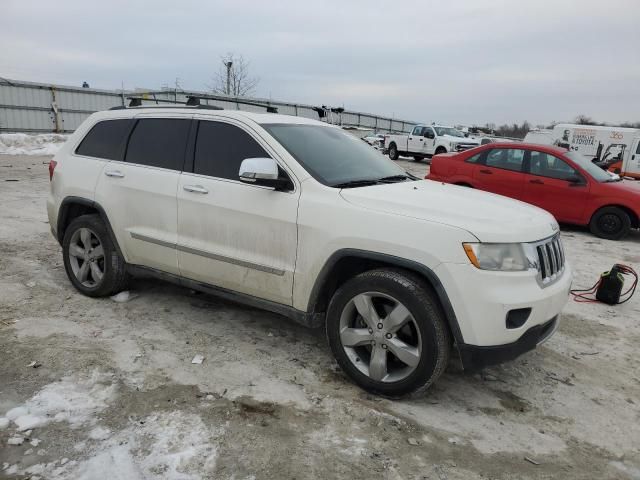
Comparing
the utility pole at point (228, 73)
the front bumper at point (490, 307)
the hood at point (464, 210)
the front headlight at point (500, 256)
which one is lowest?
the front bumper at point (490, 307)

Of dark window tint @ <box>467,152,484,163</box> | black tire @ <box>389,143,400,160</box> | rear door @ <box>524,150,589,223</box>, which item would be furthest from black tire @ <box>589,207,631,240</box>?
black tire @ <box>389,143,400,160</box>

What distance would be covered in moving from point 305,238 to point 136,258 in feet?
5.91

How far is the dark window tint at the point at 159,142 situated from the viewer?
4.14 meters

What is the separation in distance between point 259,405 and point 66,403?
1.14 meters

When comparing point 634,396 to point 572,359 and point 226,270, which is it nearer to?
point 572,359

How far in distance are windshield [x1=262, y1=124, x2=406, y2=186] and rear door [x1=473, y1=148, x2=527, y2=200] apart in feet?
19.8

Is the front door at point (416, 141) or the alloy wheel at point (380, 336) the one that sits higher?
the front door at point (416, 141)

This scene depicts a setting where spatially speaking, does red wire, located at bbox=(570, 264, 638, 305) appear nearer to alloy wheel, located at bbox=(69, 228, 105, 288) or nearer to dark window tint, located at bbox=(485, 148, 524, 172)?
dark window tint, located at bbox=(485, 148, 524, 172)

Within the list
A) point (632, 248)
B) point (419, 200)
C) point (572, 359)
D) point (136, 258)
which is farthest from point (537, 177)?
point (136, 258)

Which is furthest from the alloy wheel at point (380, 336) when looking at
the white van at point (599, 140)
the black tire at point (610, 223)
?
the white van at point (599, 140)

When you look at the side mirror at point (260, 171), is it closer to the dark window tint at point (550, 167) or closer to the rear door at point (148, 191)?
the rear door at point (148, 191)

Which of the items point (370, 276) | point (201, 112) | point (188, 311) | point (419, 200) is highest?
point (201, 112)

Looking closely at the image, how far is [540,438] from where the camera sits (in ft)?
9.73

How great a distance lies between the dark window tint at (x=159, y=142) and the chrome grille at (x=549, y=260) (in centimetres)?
277
